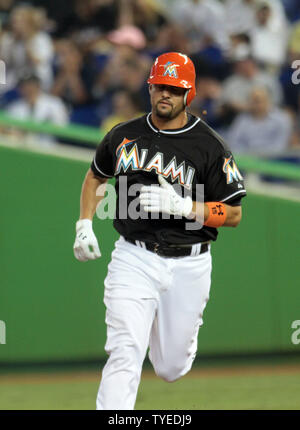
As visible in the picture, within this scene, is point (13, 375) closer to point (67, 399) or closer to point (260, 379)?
point (67, 399)

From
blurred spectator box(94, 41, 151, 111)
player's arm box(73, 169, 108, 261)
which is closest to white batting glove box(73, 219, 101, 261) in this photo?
player's arm box(73, 169, 108, 261)

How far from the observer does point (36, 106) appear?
7723 mm

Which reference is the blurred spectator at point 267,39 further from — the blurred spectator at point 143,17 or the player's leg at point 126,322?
the player's leg at point 126,322

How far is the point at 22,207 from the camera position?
618cm

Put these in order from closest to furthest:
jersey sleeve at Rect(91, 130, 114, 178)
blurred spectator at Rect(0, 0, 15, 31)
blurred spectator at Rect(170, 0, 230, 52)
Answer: jersey sleeve at Rect(91, 130, 114, 178) < blurred spectator at Rect(170, 0, 230, 52) < blurred spectator at Rect(0, 0, 15, 31)

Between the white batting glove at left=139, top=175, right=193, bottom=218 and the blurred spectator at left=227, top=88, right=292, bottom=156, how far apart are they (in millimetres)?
3790

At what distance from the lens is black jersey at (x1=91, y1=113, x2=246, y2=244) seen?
413 centimetres

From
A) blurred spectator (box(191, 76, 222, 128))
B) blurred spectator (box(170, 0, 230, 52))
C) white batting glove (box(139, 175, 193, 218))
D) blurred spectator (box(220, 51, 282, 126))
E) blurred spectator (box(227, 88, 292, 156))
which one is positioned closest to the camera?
white batting glove (box(139, 175, 193, 218))

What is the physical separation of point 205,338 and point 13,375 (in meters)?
1.57

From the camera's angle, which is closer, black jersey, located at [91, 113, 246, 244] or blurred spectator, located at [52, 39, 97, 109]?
black jersey, located at [91, 113, 246, 244]

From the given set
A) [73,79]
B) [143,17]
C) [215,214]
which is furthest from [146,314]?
[143,17]

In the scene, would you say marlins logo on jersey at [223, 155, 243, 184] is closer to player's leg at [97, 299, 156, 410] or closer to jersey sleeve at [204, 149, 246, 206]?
jersey sleeve at [204, 149, 246, 206]

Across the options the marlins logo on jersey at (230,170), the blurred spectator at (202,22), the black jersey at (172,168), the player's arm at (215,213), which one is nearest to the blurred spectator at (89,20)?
the blurred spectator at (202,22)

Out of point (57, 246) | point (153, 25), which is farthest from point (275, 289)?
point (153, 25)
